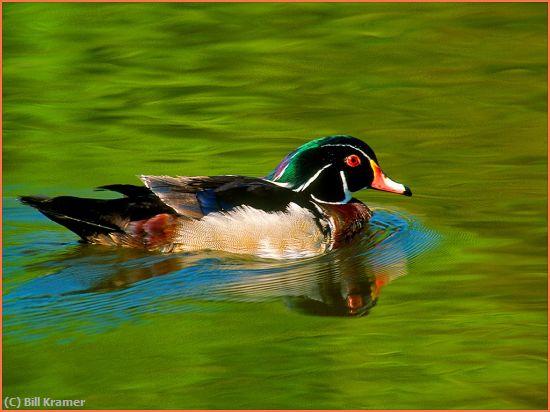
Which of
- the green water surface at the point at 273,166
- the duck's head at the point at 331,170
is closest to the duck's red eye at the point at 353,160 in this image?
the duck's head at the point at 331,170

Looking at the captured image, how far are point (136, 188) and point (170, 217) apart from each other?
14.6 inches

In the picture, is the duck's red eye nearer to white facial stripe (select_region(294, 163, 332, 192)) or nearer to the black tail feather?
white facial stripe (select_region(294, 163, 332, 192))

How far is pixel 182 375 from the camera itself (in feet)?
25.1

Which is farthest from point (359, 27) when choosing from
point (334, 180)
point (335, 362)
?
point (335, 362)

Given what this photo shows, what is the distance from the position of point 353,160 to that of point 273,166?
4.47ft

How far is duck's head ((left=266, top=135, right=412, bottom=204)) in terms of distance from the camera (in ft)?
35.5

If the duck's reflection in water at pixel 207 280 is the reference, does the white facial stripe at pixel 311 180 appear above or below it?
above

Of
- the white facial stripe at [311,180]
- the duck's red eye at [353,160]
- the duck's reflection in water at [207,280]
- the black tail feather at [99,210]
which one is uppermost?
the black tail feather at [99,210]

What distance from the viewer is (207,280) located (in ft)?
30.9

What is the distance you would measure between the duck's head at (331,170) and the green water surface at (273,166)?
564 millimetres

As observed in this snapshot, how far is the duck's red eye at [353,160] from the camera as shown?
35.8ft

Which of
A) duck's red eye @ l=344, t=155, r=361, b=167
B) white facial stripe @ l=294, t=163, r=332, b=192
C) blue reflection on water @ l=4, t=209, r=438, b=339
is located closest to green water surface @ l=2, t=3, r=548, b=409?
blue reflection on water @ l=4, t=209, r=438, b=339

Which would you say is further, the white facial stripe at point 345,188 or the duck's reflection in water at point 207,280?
the white facial stripe at point 345,188

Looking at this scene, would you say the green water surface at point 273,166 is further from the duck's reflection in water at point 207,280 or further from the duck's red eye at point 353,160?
the duck's red eye at point 353,160
